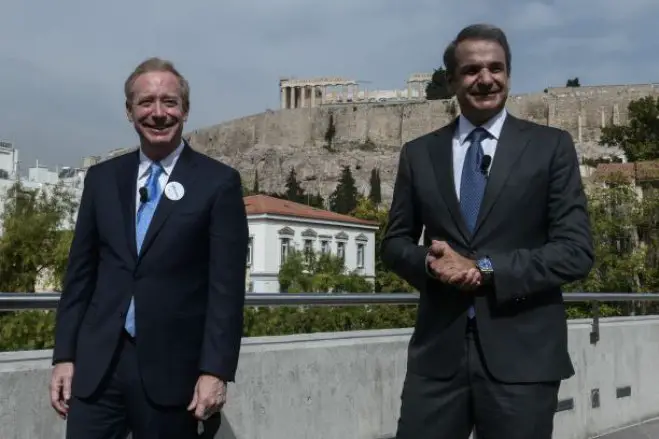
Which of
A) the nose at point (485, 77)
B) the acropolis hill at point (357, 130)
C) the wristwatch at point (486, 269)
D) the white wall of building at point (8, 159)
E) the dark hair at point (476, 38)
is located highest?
the acropolis hill at point (357, 130)

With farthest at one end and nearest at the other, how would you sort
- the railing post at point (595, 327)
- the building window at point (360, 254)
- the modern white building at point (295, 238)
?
the building window at point (360, 254), the modern white building at point (295, 238), the railing post at point (595, 327)

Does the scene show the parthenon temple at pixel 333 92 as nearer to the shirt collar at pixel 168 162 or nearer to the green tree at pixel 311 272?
the green tree at pixel 311 272

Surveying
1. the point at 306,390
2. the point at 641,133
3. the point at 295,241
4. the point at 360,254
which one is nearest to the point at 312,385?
the point at 306,390

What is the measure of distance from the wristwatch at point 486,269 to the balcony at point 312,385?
1.79 m

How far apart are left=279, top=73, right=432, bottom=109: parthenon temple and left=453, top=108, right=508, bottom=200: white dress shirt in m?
160

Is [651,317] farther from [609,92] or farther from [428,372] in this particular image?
[609,92]

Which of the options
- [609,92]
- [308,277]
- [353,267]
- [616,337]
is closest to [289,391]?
[616,337]

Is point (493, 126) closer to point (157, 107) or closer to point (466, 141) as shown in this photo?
point (466, 141)

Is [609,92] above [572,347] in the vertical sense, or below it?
above

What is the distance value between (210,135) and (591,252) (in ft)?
482

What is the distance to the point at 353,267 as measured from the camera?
71.7m

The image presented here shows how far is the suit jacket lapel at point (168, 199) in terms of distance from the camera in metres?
2.79

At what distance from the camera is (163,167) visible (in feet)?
9.65

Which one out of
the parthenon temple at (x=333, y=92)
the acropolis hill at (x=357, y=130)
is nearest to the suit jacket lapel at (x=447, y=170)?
the acropolis hill at (x=357, y=130)
